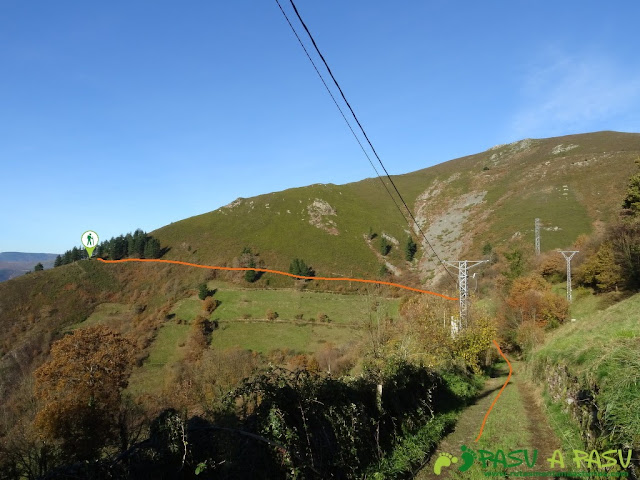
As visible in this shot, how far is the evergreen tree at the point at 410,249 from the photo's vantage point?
324ft

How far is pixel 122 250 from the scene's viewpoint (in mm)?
95938

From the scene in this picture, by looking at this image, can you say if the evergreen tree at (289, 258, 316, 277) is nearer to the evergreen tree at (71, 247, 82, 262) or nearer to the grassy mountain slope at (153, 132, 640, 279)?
the grassy mountain slope at (153, 132, 640, 279)

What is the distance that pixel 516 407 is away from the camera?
15.0m

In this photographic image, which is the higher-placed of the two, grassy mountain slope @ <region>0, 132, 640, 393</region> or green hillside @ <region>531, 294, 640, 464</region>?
grassy mountain slope @ <region>0, 132, 640, 393</region>

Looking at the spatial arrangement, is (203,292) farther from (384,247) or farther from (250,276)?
(384,247)

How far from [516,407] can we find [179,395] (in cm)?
3618

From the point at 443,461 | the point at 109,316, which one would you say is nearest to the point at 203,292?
the point at 109,316

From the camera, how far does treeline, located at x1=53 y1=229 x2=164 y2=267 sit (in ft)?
311

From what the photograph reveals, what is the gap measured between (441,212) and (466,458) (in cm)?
11298

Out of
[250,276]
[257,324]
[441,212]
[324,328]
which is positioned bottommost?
[324,328]

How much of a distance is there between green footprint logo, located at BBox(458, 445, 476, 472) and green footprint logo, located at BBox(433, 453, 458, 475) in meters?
0.24

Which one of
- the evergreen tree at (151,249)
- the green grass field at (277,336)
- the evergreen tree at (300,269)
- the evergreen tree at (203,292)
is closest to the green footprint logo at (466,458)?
the green grass field at (277,336)

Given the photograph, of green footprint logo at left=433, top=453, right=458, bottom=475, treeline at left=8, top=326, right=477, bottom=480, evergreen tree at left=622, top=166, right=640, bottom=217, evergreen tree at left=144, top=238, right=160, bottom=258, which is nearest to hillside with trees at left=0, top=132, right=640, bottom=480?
treeline at left=8, top=326, right=477, bottom=480

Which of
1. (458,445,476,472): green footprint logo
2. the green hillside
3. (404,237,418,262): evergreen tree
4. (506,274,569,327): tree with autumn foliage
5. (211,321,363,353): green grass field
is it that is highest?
(404,237,418,262): evergreen tree
